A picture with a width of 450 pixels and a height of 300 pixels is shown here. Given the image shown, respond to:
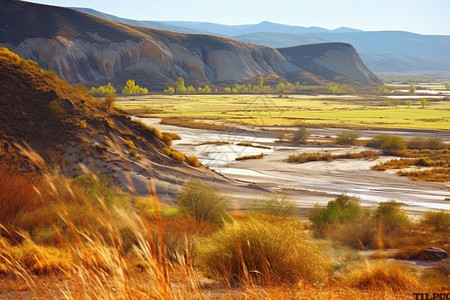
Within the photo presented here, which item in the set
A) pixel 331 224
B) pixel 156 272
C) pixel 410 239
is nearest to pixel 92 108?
pixel 331 224

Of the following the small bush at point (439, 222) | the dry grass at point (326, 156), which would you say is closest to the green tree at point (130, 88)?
the dry grass at point (326, 156)

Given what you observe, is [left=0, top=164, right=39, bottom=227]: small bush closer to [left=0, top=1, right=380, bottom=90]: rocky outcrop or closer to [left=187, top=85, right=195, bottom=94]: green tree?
[left=0, top=1, right=380, bottom=90]: rocky outcrop

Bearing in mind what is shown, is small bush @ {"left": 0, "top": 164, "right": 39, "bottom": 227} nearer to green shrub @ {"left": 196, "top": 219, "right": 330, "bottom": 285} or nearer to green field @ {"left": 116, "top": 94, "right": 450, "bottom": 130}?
green shrub @ {"left": 196, "top": 219, "right": 330, "bottom": 285}

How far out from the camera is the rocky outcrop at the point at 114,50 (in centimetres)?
13825

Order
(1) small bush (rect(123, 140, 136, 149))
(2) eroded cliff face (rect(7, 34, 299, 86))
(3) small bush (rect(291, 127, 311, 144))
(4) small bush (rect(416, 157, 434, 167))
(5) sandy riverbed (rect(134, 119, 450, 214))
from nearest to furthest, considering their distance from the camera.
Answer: (5) sandy riverbed (rect(134, 119, 450, 214)) < (1) small bush (rect(123, 140, 136, 149)) < (4) small bush (rect(416, 157, 434, 167)) < (3) small bush (rect(291, 127, 311, 144)) < (2) eroded cliff face (rect(7, 34, 299, 86))

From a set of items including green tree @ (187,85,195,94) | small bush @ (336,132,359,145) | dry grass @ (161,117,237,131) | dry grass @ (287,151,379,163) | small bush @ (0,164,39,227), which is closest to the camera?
small bush @ (0,164,39,227)

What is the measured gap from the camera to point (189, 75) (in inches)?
6919

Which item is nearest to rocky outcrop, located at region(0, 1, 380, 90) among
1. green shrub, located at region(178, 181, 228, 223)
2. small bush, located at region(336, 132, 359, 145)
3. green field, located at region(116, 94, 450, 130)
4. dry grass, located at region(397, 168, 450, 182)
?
green field, located at region(116, 94, 450, 130)

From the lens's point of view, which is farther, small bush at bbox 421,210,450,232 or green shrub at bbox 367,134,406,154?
green shrub at bbox 367,134,406,154

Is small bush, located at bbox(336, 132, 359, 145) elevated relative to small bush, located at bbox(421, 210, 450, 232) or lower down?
lower down

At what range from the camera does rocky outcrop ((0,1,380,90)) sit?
13825 cm

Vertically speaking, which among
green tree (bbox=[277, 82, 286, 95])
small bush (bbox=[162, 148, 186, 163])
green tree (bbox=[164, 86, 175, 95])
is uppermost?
small bush (bbox=[162, 148, 186, 163])

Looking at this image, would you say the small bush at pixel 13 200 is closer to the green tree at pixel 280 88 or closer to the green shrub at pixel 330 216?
the green shrub at pixel 330 216

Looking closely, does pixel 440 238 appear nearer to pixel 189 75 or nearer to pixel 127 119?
pixel 127 119
